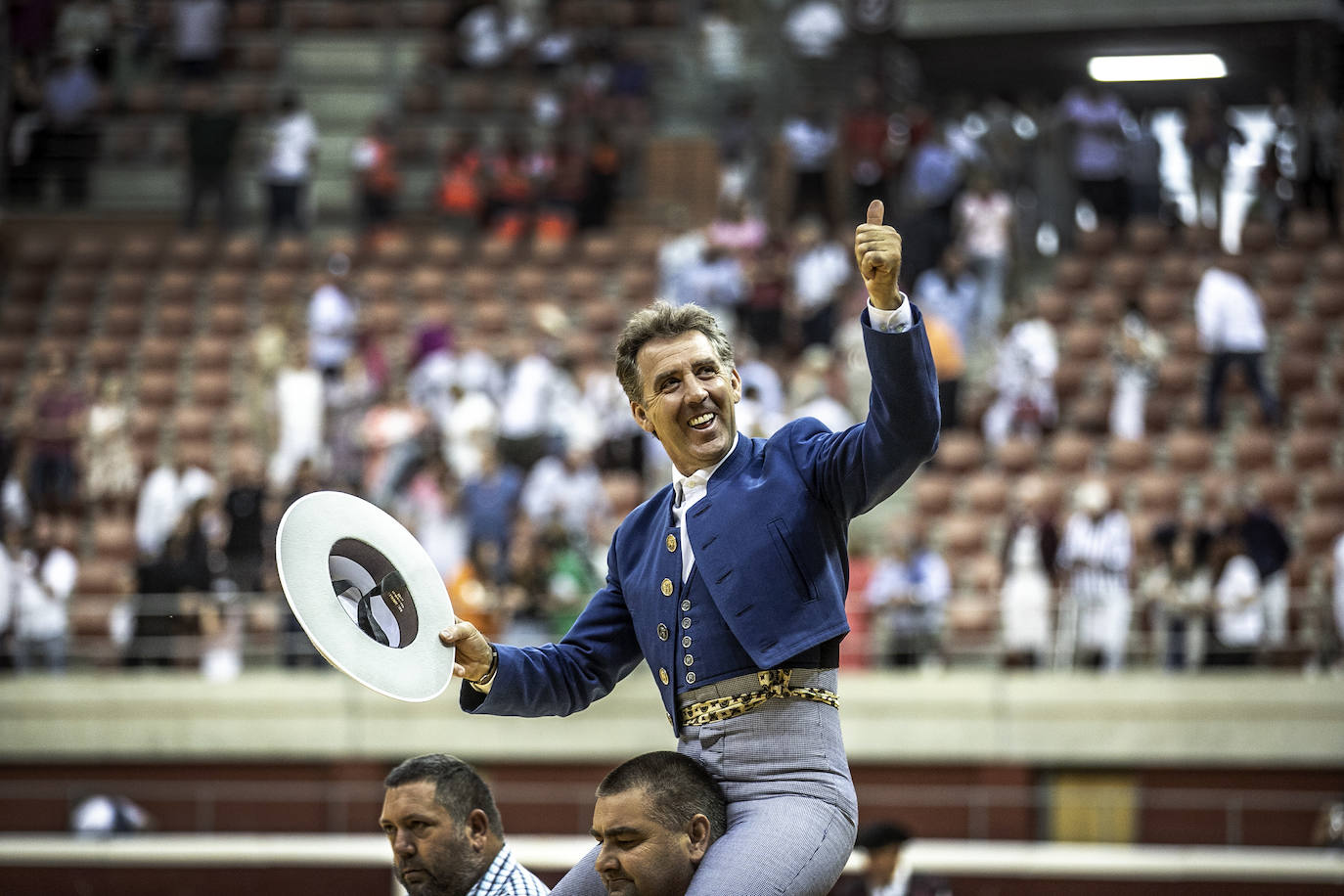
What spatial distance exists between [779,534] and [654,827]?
59 centimetres

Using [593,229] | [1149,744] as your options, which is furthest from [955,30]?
[1149,744]

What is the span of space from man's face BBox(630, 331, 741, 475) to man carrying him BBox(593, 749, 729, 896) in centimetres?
62

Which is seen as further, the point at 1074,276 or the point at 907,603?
the point at 1074,276

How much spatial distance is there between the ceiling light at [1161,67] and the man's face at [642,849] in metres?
17.9

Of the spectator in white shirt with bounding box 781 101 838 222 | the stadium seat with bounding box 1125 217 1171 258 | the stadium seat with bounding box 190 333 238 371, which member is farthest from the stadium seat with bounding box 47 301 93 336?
the stadium seat with bounding box 1125 217 1171 258

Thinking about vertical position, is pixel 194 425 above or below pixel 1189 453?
above

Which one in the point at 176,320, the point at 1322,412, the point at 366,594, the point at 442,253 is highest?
the point at 442,253

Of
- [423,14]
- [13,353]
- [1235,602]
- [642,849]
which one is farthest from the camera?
[423,14]

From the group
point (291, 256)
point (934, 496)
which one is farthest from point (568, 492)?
point (291, 256)

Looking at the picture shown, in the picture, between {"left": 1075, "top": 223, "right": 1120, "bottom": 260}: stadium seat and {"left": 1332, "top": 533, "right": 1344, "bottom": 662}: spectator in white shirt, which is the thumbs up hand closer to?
{"left": 1332, "top": 533, "right": 1344, "bottom": 662}: spectator in white shirt

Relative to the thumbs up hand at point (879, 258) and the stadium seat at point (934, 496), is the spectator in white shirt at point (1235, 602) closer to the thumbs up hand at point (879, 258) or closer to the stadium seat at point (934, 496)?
the stadium seat at point (934, 496)

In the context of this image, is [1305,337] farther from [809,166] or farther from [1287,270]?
[809,166]

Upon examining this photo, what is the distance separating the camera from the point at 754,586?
3.34 metres

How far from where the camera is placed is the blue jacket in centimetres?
307
